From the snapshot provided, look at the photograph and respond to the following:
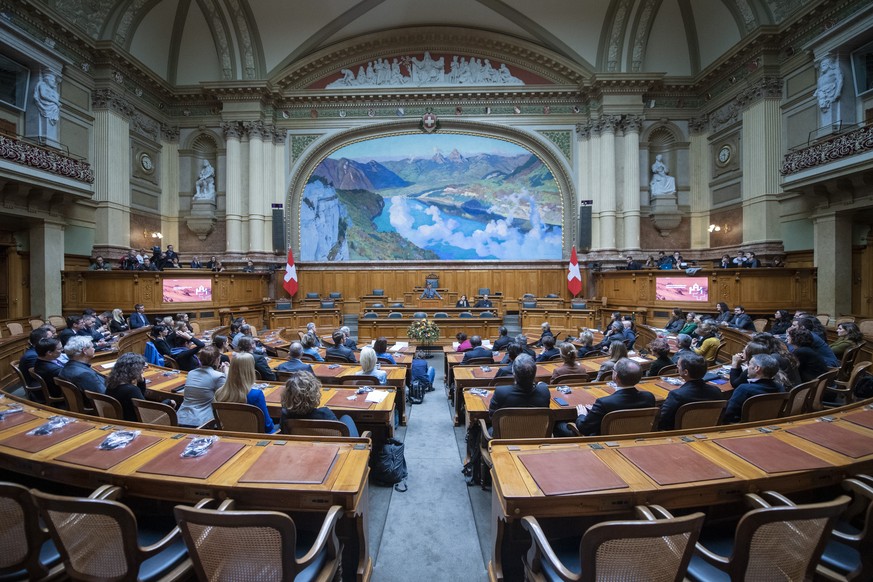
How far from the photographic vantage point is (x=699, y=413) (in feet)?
10.9

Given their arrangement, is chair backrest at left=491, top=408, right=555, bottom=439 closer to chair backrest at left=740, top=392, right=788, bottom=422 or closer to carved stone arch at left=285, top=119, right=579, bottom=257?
chair backrest at left=740, top=392, right=788, bottom=422

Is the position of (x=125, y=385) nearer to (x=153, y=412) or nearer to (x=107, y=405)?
(x=107, y=405)

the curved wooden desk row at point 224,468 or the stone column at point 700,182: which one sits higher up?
the stone column at point 700,182

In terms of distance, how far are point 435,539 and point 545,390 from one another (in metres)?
1.58

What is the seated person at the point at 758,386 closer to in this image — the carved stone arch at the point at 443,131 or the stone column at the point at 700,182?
the carved stone arch at the point at 443,131

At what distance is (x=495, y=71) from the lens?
17156mm

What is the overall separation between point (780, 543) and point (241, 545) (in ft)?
7.81

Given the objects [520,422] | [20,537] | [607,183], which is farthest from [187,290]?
[607,183]

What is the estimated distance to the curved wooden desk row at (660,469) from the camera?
210cm

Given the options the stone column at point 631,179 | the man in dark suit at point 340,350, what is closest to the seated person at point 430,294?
the stone column at point 631,179

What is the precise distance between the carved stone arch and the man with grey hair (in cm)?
1321

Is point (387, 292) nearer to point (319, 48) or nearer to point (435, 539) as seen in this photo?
point (319, 48)

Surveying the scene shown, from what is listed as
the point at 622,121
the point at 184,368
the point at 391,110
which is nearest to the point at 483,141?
the point at 391,110

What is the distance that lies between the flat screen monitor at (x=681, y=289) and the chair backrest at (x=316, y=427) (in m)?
11.9
